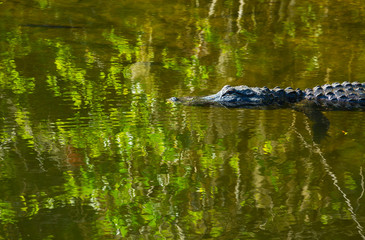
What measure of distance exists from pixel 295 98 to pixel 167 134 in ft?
5.24

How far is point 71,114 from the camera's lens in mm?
4961

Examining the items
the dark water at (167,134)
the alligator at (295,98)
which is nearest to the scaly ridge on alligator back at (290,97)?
the alligator at (295,98)

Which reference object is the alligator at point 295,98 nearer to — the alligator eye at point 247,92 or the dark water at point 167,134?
the alligator eye at point 247,92

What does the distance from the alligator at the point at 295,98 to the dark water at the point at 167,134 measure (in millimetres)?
114

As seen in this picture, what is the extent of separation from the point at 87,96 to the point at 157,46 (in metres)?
1.93

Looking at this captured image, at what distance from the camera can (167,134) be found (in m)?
4.67

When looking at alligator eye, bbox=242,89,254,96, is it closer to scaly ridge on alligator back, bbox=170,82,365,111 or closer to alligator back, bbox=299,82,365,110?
scaly ridge on alligator back, bbox=170,82,365,111

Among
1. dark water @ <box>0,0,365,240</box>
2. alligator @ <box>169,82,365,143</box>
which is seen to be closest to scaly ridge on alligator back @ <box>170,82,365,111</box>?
alligator @ <box>169,82,365,143</box>

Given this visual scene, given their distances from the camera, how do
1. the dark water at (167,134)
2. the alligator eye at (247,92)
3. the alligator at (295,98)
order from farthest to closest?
the alligator eye at (247,92), the alligator at (295,98), the dark water at (167,134)

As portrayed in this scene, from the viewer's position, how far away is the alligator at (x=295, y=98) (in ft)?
17.9

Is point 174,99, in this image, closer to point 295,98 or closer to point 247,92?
point 247,92

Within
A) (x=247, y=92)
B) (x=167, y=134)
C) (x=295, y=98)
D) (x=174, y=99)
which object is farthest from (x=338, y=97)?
(x=167, y=134)

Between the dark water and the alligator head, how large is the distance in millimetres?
126

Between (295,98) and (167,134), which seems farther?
(295,98)
